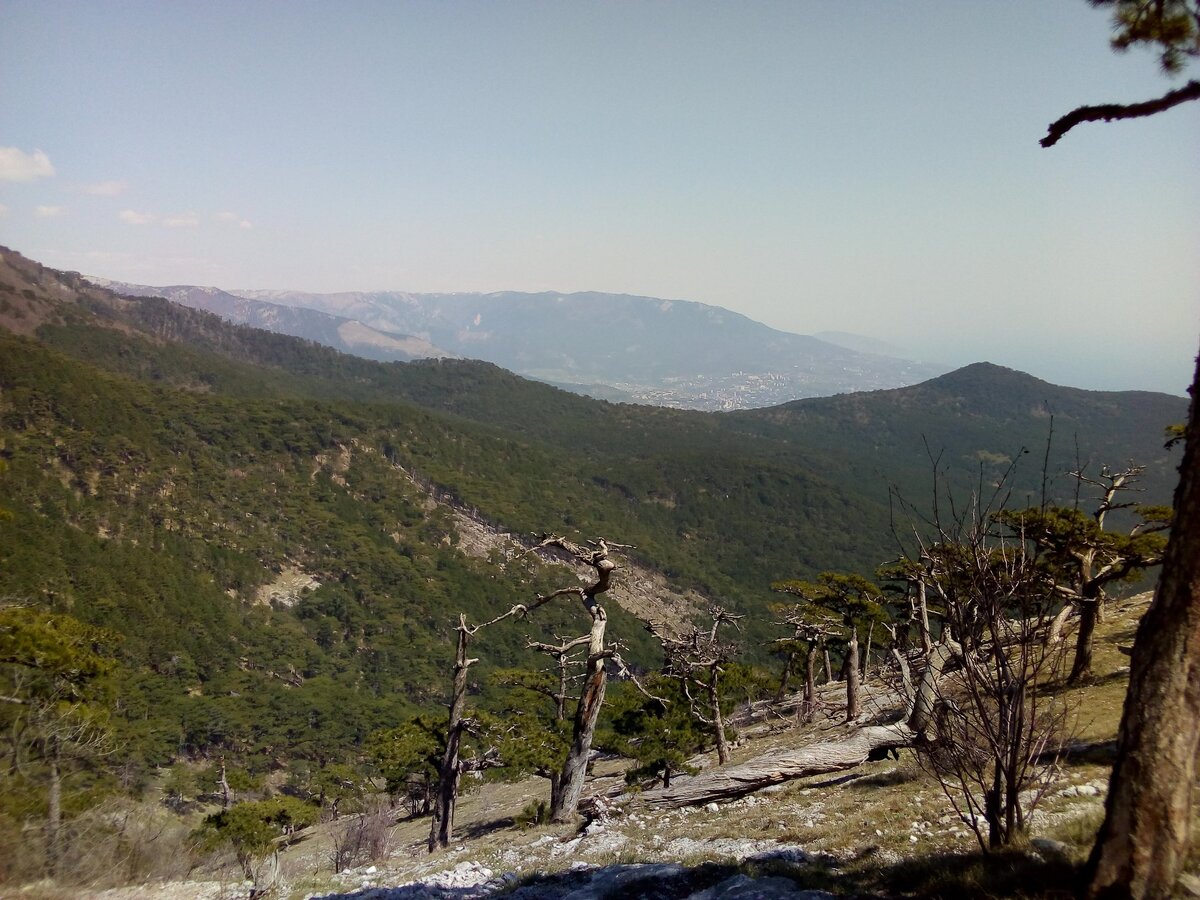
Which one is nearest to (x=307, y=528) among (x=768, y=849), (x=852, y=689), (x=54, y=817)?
(x=852, y=689)

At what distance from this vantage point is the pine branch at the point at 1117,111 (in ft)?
13.5

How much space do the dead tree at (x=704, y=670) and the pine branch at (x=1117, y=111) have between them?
610 inches

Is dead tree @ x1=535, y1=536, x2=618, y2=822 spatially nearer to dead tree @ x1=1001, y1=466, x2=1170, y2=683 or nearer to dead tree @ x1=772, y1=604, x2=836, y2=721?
dead tree @ x1=1001, y1=466, x2=1170, y2=683

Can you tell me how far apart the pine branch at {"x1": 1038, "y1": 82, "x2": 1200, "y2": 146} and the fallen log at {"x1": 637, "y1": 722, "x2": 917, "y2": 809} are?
423 inches

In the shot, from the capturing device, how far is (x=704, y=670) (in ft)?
72.2

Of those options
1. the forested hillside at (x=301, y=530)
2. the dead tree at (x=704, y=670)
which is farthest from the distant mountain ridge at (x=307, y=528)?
the dead tree at (x=704, y=670)

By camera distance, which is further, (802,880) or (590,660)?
(590,660)

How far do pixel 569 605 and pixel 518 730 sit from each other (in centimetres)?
8902

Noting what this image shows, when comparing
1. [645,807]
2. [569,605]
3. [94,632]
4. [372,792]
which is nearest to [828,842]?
[645,807]

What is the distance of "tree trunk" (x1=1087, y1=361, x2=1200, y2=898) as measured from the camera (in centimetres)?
365

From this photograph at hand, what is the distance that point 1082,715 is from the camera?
11664mm

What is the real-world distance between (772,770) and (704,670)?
1023cm

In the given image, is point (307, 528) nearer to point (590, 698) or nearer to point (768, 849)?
point (590, 698)

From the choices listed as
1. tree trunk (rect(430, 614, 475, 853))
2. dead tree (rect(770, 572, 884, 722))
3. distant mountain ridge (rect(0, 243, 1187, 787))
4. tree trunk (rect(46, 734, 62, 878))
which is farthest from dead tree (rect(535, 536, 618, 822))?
distant mountain ridge (rect(0, 243, 1187, 787))
